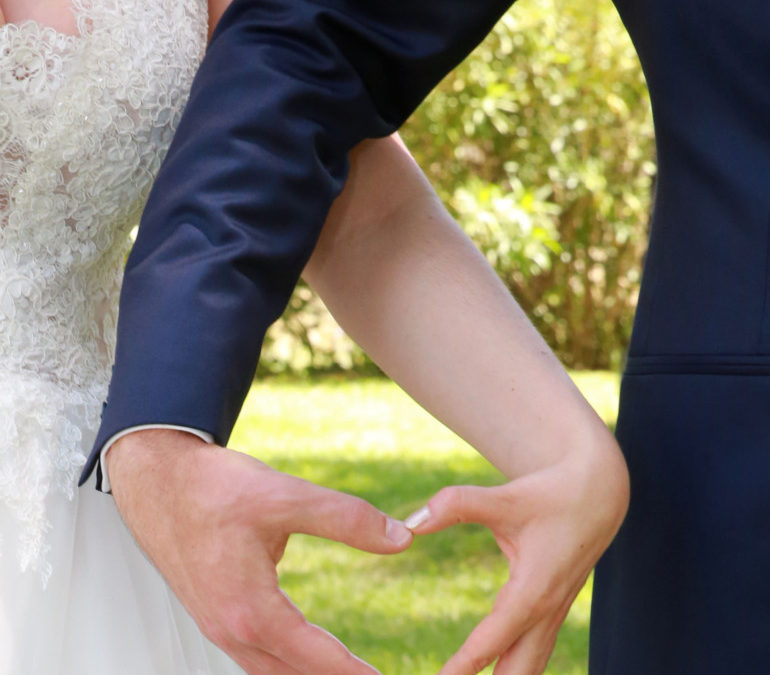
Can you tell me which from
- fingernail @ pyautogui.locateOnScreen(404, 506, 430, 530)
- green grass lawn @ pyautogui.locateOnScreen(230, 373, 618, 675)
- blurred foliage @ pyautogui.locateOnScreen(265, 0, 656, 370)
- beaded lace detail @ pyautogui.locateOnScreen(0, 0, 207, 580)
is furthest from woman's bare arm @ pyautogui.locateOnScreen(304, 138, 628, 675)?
blurred foliage @ pyautogui.locateOnScreen(265, 0, 656, 370)

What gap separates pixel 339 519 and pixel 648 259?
568 mm

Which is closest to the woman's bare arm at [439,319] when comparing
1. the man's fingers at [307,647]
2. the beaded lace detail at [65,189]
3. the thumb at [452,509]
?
the thumb at [452,509]

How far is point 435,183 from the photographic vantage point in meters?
9.80

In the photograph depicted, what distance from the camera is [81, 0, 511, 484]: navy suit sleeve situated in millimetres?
1000

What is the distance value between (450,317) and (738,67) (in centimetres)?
37

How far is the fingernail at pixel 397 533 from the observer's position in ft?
2.98

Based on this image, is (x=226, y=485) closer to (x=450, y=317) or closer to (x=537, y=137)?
(x=450, y=317)

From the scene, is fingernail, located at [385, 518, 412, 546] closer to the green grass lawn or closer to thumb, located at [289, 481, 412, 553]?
thumb, located at [289, 481, 412, 553]

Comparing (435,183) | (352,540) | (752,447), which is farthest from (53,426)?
(435,183)

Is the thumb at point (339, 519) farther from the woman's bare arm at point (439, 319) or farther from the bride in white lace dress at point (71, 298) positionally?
the bride in white lace dress at point (71, 298)

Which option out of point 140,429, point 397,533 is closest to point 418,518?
point 397,533

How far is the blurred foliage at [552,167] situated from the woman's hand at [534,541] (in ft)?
27.7

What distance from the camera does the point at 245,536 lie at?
0.89m

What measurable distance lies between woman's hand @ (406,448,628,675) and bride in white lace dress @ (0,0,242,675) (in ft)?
2.40
